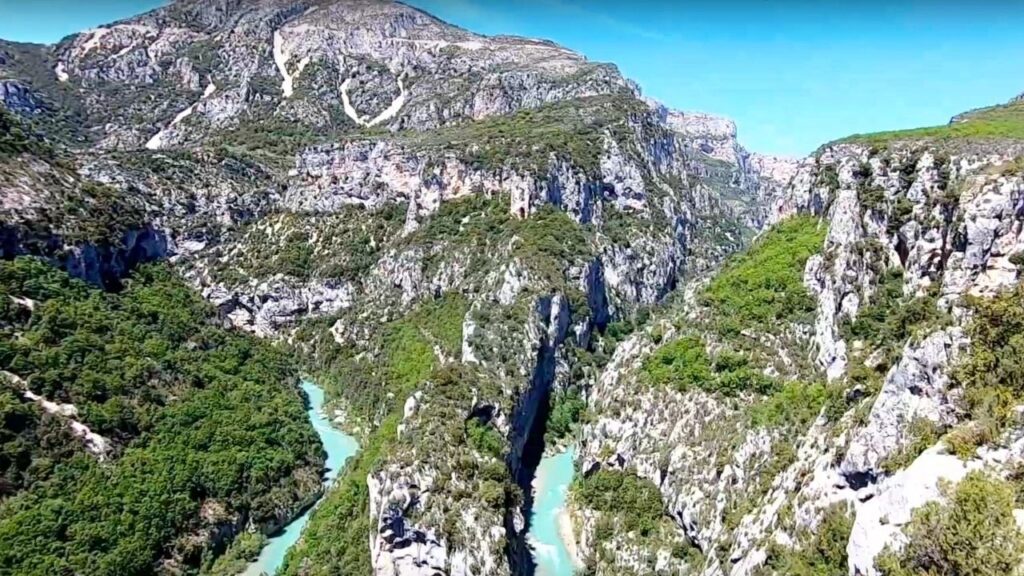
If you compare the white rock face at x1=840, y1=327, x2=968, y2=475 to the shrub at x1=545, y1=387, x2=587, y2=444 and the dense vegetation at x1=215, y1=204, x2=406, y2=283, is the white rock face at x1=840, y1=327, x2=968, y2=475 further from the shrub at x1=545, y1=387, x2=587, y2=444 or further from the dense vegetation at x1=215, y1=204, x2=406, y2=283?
the dense vegetation at x1=215, y1=204, x2=406, y2=283

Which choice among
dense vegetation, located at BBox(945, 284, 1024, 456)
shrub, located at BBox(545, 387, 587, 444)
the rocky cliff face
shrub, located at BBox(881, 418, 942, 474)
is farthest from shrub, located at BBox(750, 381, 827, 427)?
shrub, located at BBox(545, 387, 587, 444)

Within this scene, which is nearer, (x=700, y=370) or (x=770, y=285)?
(x=700, y=370)

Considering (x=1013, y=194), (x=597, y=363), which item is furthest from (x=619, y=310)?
(x=1013, y=194)

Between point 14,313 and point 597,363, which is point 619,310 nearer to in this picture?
point 597,363

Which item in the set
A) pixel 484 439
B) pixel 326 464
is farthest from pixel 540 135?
pixel 484 439

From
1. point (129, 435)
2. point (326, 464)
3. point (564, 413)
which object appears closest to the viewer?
point (129, 435)

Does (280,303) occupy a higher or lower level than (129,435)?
higher

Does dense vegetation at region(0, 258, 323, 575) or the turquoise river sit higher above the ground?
dense vegetation at region(0, 258, 323, 575)

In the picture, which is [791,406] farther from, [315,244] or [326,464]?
[315,244]
